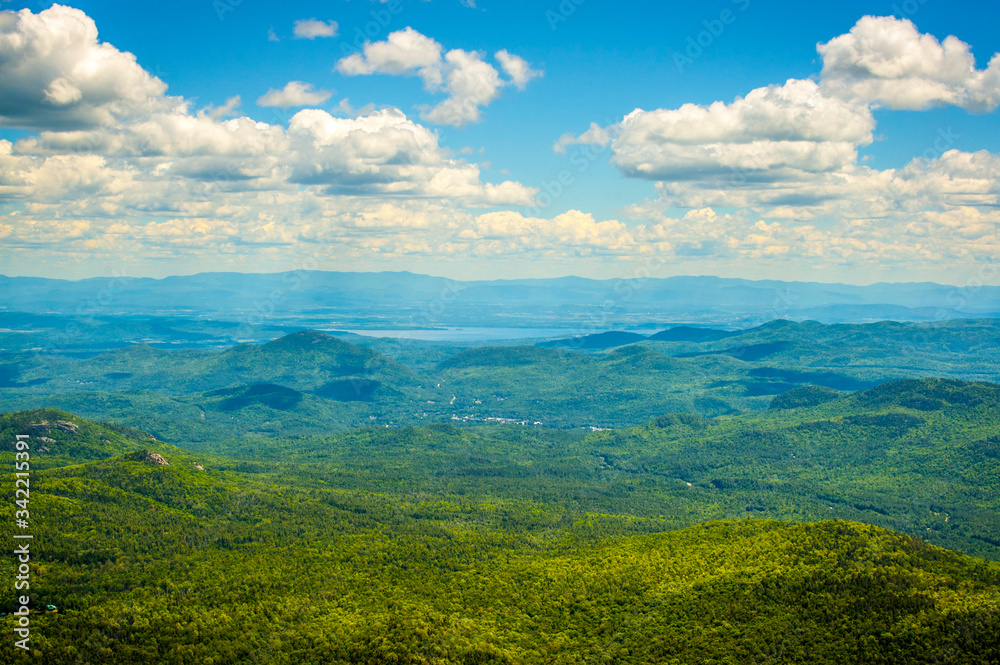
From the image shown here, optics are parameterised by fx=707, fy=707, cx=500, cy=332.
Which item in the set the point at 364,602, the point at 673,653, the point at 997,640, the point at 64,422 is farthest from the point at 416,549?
the point at 64,422

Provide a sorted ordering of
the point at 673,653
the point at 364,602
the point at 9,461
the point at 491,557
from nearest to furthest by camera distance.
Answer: the point at 673,653
the point at 364,602
the point at 491,557
the point at 9,461

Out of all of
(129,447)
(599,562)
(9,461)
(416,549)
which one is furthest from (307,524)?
(129,447)

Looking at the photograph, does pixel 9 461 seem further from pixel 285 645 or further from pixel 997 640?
pixel 997 640

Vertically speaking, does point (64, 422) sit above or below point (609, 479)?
above

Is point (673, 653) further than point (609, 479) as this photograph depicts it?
No

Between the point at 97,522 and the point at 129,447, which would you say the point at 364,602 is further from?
the point at 129,447

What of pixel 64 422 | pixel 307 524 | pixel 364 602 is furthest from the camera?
pixel 64 422

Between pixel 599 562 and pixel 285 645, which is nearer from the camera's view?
pixel 285 645
